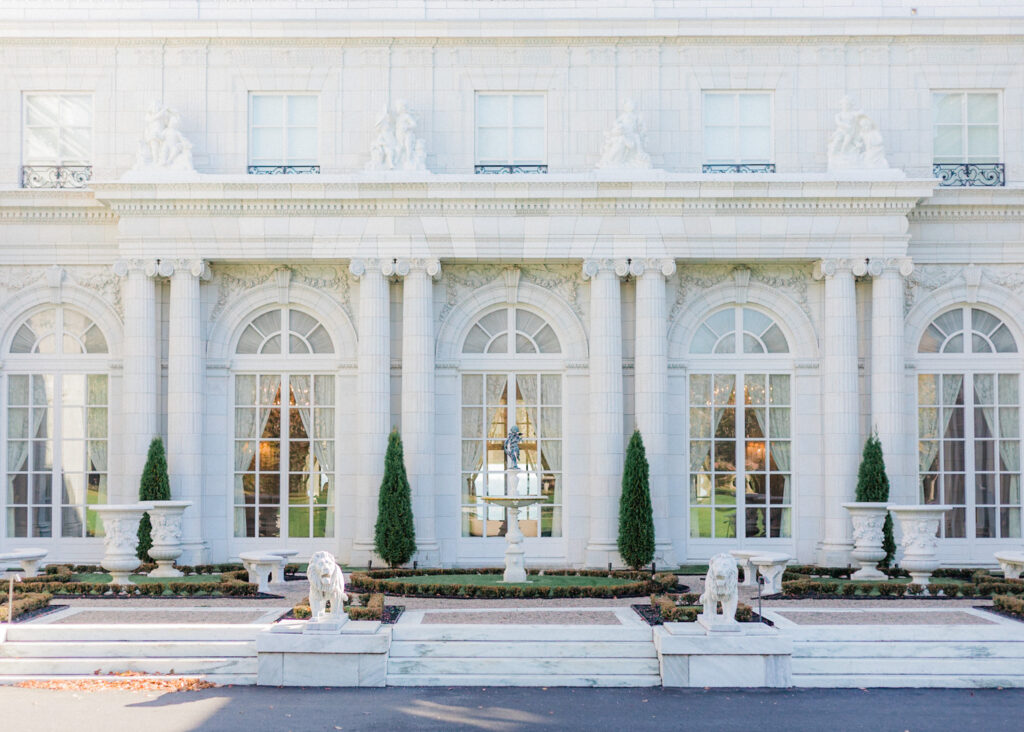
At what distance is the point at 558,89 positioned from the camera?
2261 cm

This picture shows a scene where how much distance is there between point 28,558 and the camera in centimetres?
1858

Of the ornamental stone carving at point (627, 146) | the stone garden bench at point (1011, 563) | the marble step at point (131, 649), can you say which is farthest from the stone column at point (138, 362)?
the stone garden bench at point (1011, 563)

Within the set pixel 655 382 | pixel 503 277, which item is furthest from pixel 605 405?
pixel 503 277

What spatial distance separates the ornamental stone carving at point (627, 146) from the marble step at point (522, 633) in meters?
10.4

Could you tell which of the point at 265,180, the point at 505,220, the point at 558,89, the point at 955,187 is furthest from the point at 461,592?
the point at 955,187

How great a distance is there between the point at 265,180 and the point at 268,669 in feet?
36.4

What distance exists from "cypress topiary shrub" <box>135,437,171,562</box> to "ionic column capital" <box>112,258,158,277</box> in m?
3.17

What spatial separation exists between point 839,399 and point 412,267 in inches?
331

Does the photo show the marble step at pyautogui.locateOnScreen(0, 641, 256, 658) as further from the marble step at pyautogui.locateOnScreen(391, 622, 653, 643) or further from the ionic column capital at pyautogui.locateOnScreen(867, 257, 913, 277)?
the ionic column capital at pyautogui.locateOnScreen(867, 257, 913, 277)

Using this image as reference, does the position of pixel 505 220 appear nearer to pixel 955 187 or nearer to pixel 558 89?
pixel 558 89

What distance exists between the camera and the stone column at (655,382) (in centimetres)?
2144

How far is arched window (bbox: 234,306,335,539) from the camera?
22.4 metres

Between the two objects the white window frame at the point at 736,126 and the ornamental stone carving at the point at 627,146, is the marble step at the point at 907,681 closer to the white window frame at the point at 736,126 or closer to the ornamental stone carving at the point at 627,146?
the ornamental stone carving at the point at 627,146

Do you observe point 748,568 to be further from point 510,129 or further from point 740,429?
point 510,129
